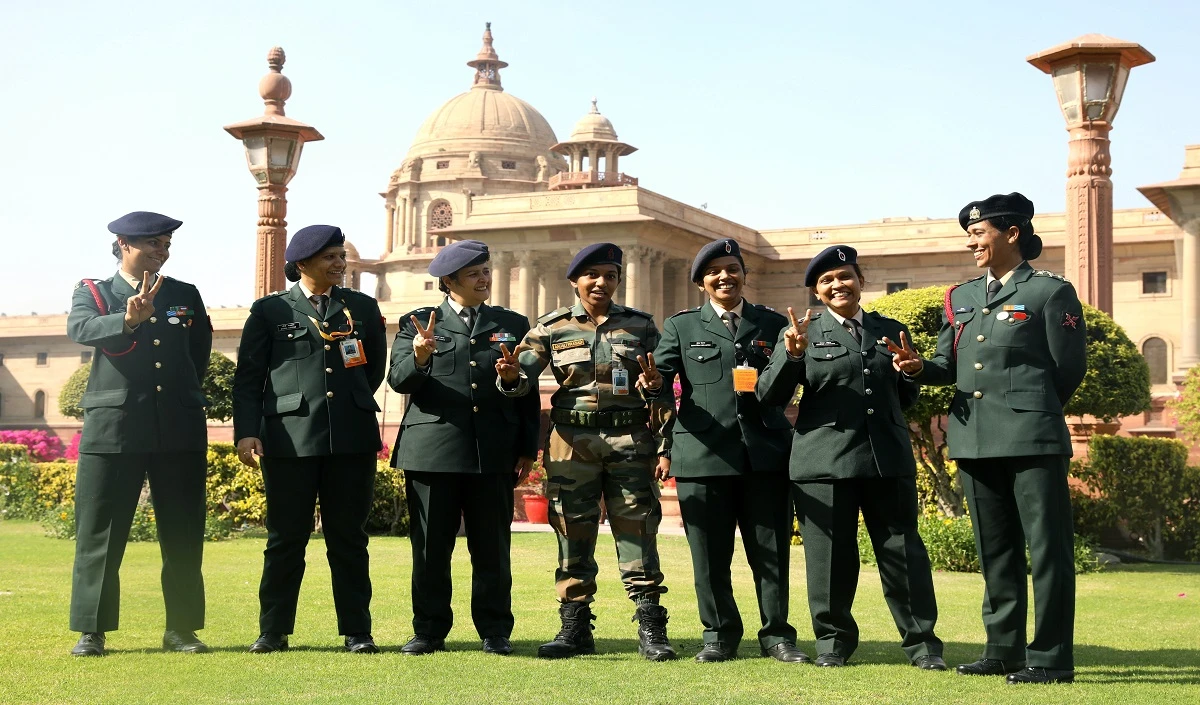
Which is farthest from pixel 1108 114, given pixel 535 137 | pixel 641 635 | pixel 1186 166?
pixel 535 137

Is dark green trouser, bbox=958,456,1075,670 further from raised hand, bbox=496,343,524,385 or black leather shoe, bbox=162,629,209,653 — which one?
black leather shoe, bbox=162,629,209,653

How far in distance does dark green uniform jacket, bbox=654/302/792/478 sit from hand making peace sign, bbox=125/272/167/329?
2392mm

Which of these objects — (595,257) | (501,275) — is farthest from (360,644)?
(501,275)

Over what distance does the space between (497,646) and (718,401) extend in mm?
1570

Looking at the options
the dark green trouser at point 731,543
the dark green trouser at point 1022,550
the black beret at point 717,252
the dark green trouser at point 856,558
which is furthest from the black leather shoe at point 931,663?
the black beret at point 717,252

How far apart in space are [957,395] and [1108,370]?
309 inches

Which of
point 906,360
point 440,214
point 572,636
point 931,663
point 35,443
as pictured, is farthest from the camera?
point 440,214

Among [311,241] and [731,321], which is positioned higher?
[311,241]

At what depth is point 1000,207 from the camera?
237 inches

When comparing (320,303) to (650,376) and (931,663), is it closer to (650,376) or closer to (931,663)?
(650,376)

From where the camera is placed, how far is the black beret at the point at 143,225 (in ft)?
21.7

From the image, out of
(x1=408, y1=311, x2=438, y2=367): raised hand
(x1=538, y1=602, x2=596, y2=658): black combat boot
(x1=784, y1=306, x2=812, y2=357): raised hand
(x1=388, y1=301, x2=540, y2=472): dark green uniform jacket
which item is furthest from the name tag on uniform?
(x1=784, y1=306, x2=812, y2=357): raised hand

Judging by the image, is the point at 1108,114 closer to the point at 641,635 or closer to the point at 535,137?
the point at 641,635

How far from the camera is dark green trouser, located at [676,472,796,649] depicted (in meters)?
6.23
